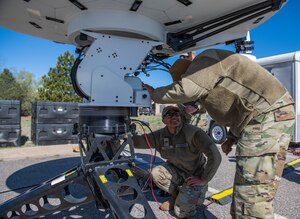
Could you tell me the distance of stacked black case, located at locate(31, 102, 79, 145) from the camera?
643cm

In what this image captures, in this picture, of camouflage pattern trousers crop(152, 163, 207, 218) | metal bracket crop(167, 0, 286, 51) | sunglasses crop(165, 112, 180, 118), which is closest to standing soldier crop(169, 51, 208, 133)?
metal bracket crop(167, 0, 286, 51)

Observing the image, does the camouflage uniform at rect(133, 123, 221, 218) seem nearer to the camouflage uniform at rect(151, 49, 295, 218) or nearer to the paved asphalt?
the paved asphalt

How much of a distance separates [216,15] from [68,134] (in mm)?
5604

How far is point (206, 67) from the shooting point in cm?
167

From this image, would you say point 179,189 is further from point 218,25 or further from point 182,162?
point 218,25

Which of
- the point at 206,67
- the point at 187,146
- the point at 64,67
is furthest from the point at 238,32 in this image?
the point at 64,67

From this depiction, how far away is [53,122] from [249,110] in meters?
5.88

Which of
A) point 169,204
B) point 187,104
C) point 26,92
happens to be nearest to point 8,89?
point 26,92

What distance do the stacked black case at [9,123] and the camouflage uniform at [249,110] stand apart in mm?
5531

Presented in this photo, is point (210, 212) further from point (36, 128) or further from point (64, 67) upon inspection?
point (64, 67)

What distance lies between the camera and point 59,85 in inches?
674

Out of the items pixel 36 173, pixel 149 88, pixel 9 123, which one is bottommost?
pixel 36 173

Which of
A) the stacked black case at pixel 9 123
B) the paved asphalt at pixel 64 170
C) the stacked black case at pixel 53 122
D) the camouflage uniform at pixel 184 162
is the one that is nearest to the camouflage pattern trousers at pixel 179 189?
the camouflage uniform at pixel 184 162

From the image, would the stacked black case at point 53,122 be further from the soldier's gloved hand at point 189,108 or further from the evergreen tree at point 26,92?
the evergreen tree at point 26,92
